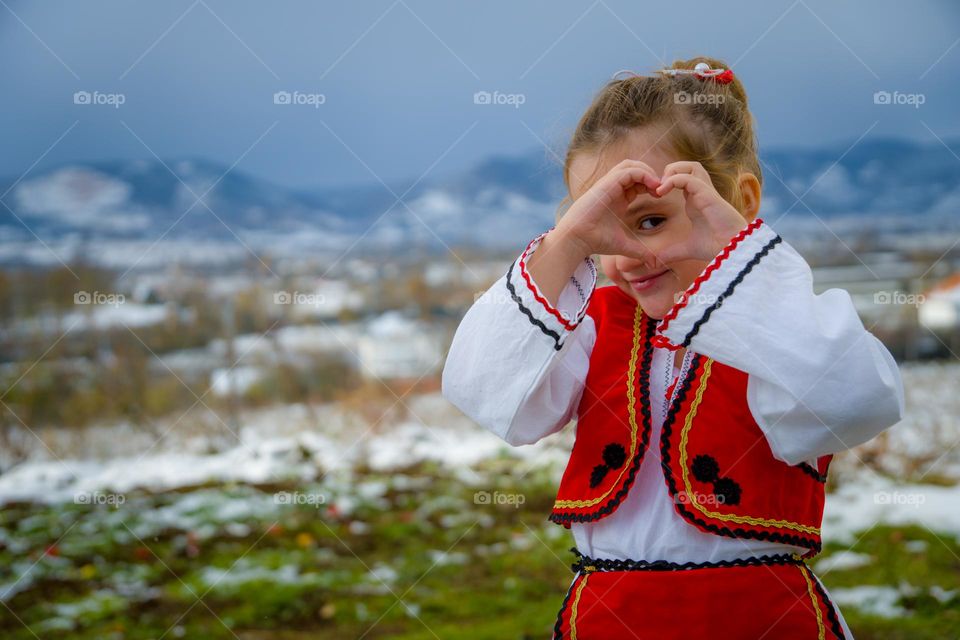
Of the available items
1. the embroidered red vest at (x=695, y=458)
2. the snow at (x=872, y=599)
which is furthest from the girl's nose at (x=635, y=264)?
the snow at (x=872, y=599)

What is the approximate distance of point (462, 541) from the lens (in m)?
3.60

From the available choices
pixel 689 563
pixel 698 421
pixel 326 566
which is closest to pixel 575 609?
pixel 689 563

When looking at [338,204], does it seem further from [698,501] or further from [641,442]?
[698,501]

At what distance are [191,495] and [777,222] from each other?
8.78 feet

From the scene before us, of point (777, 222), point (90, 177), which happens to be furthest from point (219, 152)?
point (777, 222)

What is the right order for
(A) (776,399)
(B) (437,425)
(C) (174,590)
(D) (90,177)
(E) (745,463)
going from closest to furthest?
(A) (776,399)
(E) (745,463)
(C) (174,590)
(D) (90,177)
(B) (437,425)

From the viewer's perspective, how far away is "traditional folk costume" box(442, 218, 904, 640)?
1.11 m

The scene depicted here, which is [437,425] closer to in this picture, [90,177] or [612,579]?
[90,177]

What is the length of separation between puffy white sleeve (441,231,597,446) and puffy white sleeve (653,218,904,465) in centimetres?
16

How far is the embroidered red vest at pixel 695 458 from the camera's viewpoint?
4.00 feet

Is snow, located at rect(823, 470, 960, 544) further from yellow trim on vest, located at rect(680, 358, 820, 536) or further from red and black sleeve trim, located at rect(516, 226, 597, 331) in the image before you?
A: red and black sleeve trim, located at rect(516, 226, 597, 331)

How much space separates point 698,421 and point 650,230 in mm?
278

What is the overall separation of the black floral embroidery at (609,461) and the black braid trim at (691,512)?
0.19 ft

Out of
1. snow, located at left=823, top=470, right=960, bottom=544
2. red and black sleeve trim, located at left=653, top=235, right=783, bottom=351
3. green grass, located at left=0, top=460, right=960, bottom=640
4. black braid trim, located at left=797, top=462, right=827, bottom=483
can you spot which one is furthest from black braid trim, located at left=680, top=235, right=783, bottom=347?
snow, located at left=823, top=470, right=960, bottom=544
